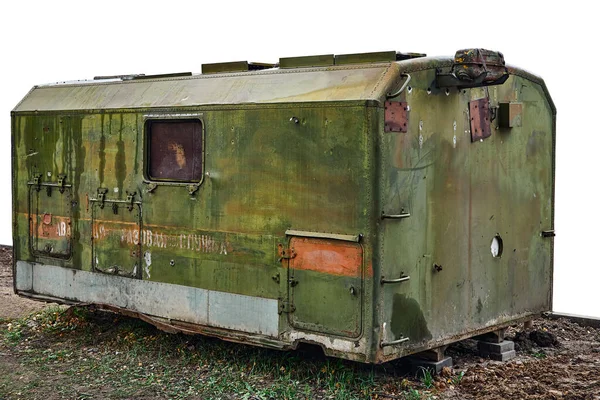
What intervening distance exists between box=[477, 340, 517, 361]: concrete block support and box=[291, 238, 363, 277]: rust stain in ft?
7.38

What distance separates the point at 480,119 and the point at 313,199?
6.30 feet

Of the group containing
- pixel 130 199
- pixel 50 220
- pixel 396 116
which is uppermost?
pixel 396 116

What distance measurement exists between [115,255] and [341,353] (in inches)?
121

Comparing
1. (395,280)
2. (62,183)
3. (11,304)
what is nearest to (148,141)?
(62,183)

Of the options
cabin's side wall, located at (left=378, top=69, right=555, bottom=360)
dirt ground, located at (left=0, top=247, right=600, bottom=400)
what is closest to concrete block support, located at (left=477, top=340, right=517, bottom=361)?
dirt ground, located at (left=0, top=247, right=600, bottom=400)

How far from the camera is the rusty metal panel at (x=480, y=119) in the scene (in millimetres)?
8281

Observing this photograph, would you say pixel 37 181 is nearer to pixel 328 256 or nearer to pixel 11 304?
pixel 11 304

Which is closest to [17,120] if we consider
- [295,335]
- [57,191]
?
[57,191]

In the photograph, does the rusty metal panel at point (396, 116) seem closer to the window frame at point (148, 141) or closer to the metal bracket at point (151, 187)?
the window frame at point (148, 141)

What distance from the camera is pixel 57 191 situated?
10070 millimetres

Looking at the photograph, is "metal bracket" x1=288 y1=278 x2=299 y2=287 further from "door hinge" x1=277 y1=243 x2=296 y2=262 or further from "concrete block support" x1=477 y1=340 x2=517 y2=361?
"concrete block support" x1=477 y1=340 x2=517 y2=361

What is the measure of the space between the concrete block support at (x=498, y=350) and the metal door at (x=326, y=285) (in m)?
2.08

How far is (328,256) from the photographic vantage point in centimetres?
755

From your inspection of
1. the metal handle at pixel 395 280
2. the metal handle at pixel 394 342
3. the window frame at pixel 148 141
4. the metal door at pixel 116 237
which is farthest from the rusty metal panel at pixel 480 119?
the metal door at pixel 116 237
